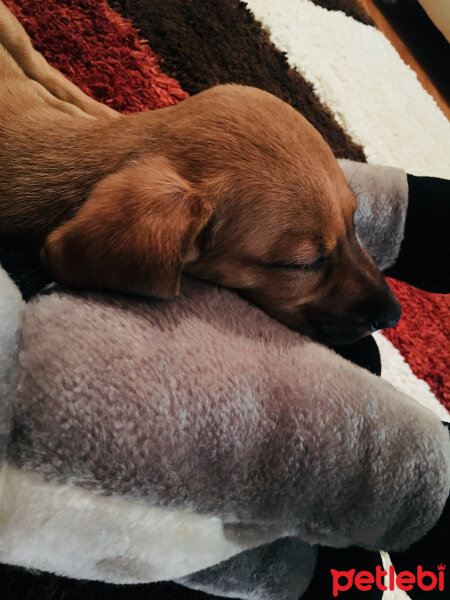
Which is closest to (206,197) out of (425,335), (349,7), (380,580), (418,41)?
(380,580)

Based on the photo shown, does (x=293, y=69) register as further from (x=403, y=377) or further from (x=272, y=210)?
(x=272, y=210)

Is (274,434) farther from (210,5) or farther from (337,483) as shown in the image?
(210,5)

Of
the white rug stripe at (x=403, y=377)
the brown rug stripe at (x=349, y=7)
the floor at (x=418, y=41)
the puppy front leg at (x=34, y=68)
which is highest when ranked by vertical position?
the floor at (x=418, y=41)

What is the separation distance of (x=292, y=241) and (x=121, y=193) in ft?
1.08

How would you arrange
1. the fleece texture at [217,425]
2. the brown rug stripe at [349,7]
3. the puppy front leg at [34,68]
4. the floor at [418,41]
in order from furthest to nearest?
the floor at [418,41]
the brown rug stripe at [349,7]
the puppy front leg at [34,68]
the fleece texture at [217,425]

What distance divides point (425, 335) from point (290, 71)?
1.17 metres

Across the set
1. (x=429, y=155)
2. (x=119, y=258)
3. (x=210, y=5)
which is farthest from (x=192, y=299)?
(x=429, y=155)

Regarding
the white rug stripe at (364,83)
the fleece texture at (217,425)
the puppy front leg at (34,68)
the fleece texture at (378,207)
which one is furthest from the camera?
the white rug stripe at (364,83)

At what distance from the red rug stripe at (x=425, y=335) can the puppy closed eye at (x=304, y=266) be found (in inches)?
31.0

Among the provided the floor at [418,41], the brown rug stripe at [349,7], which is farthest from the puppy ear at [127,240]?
the floor at [418,41]

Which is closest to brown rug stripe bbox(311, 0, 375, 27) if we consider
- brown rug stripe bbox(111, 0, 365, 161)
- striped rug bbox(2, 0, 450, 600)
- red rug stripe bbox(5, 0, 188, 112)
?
striped rug bbox(2, 0, 450, 600)

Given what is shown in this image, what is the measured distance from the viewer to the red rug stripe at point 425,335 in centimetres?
177

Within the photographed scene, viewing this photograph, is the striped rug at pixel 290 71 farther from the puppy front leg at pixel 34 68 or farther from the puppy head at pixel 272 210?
the puppy head at pixel 272 210

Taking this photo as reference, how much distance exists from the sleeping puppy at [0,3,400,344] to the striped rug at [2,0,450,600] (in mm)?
686
